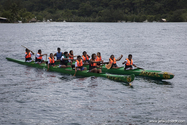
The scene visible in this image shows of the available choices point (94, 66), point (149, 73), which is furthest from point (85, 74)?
point (149, 73)

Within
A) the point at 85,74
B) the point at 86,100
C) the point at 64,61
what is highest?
the point at 64,61

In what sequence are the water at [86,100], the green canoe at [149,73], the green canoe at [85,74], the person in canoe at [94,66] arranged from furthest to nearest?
the person in canoe at [94,66] < the green canoe at [149,73] < the green canoe at [85,74] < the water at [86,100]

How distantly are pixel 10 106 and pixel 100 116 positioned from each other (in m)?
5.18

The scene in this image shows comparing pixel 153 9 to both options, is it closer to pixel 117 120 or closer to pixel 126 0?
pixel 126 0

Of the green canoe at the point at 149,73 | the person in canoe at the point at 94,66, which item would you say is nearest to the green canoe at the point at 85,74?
the person in canoe at the point at 94,66

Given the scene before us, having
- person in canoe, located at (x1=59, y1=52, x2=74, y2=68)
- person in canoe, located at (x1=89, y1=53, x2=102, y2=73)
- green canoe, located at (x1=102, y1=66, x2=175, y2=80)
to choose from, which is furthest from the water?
person in canoe, located at (x1=59, y1=52, x2=74, y2=68)

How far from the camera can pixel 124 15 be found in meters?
190

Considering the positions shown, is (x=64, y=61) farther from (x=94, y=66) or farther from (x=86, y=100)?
(x=86, y=100)

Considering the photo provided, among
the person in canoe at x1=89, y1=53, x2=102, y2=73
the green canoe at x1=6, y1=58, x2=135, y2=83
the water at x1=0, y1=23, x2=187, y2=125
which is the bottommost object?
the water at x1=0, y1=23, x2=187, y2=125

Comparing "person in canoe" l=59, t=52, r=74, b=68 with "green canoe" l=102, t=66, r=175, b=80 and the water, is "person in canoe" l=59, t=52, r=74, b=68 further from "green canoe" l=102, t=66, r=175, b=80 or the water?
"green canoe" l=102, t=66, r=175, b=80

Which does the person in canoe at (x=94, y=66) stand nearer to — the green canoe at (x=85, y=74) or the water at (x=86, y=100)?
the green canoe at (x=85, y=74)

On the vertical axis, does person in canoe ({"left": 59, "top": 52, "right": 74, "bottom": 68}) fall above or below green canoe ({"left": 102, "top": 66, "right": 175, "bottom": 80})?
above

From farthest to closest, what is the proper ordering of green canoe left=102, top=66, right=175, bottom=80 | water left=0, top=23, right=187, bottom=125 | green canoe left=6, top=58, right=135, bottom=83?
green canoe left=102, top=66, right=175, bottom=80, green canoe left=6, top=58, right=135, bottom=83, water left=0, top=23, right=187, bottom=125

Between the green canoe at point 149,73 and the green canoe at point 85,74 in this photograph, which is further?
the green canoe at point 149,73
